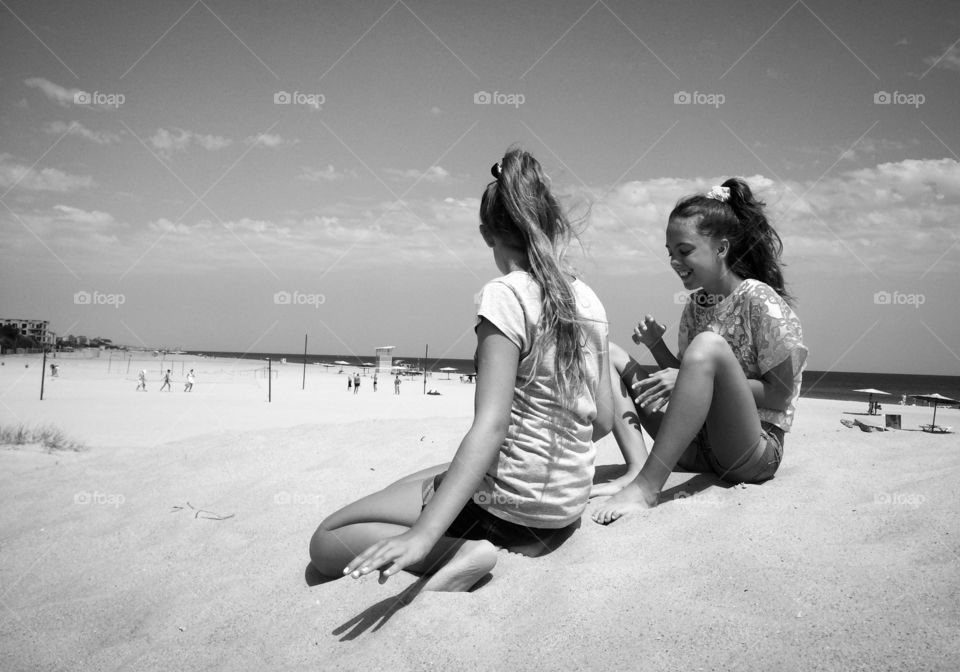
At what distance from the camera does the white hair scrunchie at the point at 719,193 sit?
3.07m

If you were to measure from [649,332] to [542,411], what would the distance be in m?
1.41

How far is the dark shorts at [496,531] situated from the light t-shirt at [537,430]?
6 centimetres

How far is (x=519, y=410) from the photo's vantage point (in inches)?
83.2

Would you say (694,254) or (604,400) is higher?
(694,254)

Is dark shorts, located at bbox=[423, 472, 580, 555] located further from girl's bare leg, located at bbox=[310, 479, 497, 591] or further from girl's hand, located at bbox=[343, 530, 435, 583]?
girl's hand, located at bbox=[343, 530, 435, 583]

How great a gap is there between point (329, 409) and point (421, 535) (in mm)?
20270

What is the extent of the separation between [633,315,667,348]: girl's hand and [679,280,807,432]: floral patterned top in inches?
10.9

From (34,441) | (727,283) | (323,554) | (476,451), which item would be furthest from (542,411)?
(34,441)

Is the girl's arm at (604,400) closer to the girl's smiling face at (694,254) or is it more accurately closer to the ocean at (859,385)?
the girl's smiling face at (694,254)

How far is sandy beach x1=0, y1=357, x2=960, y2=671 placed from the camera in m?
1.65

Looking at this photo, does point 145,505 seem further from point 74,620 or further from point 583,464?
point 583,464

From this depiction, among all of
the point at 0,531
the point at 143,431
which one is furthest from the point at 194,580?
the point at 143,431

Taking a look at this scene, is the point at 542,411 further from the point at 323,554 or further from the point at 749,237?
the point at 749,237

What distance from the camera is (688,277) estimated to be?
3.05 metres
